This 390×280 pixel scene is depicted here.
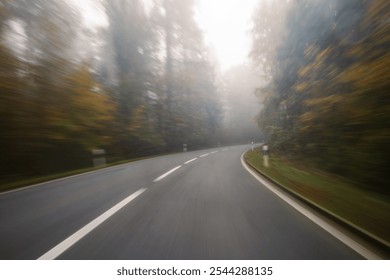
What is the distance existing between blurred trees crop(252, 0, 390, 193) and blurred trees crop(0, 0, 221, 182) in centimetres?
986

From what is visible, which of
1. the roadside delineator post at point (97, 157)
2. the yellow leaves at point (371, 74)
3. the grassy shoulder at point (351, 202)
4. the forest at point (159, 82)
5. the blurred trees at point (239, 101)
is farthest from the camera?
the blurred trees at point (239, 101)

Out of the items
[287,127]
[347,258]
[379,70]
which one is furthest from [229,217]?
[287,127]

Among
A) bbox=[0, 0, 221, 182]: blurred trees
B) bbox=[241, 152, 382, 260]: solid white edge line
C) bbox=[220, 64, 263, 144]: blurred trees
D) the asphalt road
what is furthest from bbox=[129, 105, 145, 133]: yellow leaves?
bbox=[220, 64, 263, 144]: blurred trees

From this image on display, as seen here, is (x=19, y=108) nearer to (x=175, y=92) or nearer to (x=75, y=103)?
(x=75, y=103)

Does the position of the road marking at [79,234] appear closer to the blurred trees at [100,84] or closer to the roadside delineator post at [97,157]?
the blurred trees at [100,84]

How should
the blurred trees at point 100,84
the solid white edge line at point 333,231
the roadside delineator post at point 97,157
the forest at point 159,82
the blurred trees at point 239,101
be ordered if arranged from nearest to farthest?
the solid white edge line at point 333,231 → the forest at point 159,82 → the blurred trees at point 100,84 → the roadside delineator post at point 97,157 → the blurred trees at point 239,101

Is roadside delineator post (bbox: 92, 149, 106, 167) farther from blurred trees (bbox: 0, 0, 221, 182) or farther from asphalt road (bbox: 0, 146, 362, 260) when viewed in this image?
asphalt road (bbox: 0, 146, 362, 260)

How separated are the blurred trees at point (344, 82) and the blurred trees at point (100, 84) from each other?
9.86 metres

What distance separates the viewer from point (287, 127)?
1647 centimetres

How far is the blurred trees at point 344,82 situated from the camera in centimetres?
568

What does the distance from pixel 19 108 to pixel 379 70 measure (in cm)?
1076

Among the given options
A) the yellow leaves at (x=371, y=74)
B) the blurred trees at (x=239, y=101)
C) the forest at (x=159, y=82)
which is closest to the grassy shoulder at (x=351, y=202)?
the forest at (x=159, y=82)

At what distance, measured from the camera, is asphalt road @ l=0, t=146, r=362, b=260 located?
2.99 metres

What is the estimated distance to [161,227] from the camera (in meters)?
3.76
